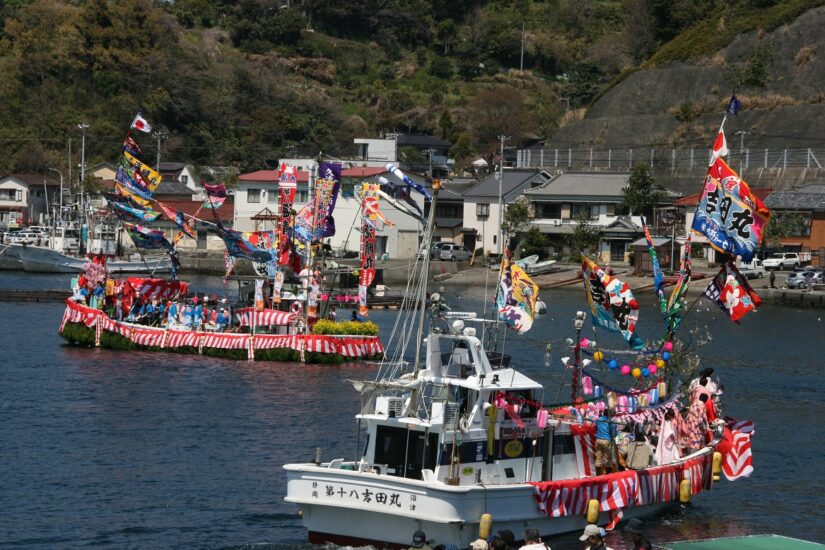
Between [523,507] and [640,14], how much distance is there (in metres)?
137

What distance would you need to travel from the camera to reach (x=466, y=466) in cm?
2827

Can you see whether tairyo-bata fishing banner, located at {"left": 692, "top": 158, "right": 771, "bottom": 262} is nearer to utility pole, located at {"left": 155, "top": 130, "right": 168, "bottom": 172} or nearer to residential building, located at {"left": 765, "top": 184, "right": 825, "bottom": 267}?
residential building, located at {"left": 765, "top": 184, "right": 825, "bottom": 267}

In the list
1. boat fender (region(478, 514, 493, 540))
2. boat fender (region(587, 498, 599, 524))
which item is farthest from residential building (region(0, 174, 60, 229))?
boat fender (region(478, 514, 493, 540))

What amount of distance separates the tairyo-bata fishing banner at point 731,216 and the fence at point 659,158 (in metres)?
77.4

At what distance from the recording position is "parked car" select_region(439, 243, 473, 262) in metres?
108

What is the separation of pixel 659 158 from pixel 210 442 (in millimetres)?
83172

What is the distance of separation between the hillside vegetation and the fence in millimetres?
12534

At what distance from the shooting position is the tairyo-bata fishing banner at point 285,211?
58.9 m

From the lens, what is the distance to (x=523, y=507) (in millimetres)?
28219

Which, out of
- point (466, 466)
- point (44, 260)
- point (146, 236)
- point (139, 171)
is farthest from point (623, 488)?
point (44, 260)

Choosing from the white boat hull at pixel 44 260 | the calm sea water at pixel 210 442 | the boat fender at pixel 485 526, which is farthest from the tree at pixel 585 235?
the boat fender at pixel 485 526

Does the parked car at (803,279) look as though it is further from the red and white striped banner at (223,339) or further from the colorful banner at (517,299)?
the colorful banner at (517,299)

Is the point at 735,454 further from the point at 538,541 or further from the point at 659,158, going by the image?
the point at 659,158

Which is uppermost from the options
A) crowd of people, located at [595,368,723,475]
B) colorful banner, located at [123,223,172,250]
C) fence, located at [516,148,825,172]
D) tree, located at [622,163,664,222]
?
fence, located at [516,148,825,172]
